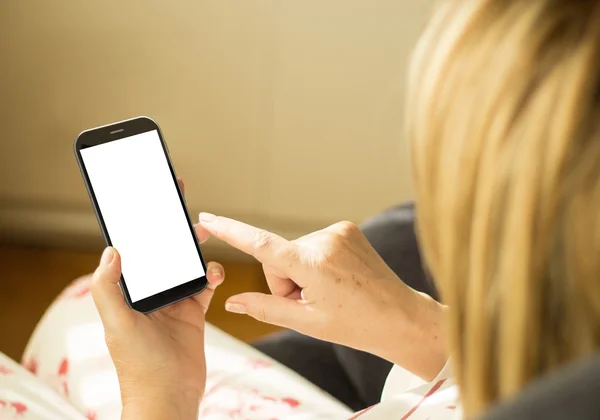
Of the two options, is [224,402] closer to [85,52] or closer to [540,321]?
[540,321]

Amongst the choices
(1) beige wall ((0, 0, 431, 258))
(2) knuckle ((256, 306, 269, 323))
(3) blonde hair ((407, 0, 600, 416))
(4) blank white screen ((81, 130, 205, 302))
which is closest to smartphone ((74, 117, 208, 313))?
(4) blank white screen ((81, 130, 205, 302))

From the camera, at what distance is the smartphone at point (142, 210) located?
78 cm

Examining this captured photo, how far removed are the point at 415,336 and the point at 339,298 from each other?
10 cm

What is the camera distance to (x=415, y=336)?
75 cm

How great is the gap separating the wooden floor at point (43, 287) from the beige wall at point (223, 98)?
0.22 feet

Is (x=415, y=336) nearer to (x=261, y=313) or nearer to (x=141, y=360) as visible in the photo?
(x=261, y=313)

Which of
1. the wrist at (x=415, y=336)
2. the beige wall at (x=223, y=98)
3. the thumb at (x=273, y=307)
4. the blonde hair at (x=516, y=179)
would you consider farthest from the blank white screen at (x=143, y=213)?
the beige wall at (x=223, y=98)

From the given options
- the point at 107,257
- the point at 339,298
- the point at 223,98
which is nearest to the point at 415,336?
the point at 339,298

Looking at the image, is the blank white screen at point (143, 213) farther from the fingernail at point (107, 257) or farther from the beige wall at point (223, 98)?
the beige wall at point (223, 98)

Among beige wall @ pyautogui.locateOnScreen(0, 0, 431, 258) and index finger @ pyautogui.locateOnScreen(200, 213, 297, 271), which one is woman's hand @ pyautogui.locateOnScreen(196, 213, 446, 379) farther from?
beige wall @ pyautogui.locateOnScreen(0, 0, 431, 258)

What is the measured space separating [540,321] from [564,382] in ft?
0.21

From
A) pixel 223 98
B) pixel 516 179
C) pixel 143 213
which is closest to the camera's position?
pixel 516 179

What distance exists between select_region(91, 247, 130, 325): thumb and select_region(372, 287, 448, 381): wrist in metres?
0.27

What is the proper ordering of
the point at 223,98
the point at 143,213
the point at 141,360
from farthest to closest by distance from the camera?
the point at 223,98 → the point at 143,213 → the point at 141,360
